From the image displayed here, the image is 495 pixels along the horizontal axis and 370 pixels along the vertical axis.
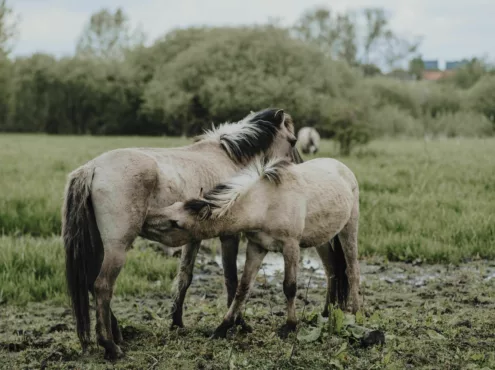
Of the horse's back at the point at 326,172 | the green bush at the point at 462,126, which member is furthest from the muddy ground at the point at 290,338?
the green bush at the point at 462,126

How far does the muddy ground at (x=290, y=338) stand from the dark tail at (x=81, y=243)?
0.97ft

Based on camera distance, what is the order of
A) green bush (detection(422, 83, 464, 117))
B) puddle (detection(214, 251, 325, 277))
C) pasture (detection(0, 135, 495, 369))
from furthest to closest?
green bush (detection(422, 83, 464, 117))
puddle (detection(214, 251, 325, 277))
pasture (detection(0, 135, 495, 369))

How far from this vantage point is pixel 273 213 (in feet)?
14.0

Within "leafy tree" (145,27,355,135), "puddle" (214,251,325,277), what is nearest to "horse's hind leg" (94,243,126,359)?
"puddle" (214,251,325,277)

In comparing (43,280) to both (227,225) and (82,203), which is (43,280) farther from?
(227,225)

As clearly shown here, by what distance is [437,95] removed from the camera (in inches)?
1722

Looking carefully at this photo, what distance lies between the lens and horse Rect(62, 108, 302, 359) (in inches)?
158

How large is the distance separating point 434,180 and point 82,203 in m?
8.56

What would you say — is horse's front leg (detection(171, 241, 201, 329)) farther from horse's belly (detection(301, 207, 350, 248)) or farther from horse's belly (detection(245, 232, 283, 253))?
horse's belly (detection(301, 207, 350, 248))

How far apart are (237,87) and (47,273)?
81.9 ft

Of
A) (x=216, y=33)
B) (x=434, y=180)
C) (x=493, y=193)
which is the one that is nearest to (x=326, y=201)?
(x=493, y=193)

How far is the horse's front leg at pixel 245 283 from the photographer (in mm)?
4266

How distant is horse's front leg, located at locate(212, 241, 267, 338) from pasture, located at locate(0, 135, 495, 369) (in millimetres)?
103

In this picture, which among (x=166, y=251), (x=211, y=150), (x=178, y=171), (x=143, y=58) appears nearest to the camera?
(x=178, y=171)
